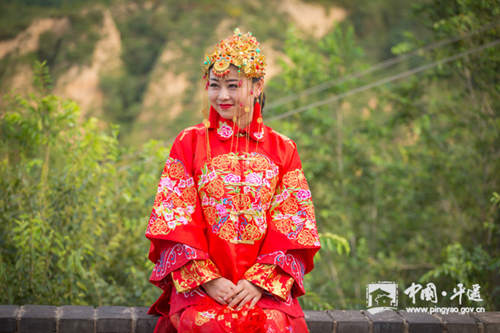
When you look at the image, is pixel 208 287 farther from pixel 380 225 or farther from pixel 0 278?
pixel 380 225

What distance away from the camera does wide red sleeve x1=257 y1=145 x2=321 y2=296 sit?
195 cm

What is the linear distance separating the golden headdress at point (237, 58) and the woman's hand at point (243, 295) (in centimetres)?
79

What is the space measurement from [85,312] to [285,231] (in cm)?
96

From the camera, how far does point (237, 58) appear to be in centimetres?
196

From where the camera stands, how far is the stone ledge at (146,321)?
2139 mm

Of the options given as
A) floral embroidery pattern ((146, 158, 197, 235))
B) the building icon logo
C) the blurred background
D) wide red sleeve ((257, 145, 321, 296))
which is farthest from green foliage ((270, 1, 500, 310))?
floral embroidery pattern ((146, 158, 197, 235))

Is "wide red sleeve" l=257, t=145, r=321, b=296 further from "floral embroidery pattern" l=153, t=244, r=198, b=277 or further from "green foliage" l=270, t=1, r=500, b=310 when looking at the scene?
"green foliage" l=270, t=1, r=500, b=310

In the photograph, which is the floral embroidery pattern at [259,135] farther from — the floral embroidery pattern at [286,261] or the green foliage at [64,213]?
the green foliage at [64,213]

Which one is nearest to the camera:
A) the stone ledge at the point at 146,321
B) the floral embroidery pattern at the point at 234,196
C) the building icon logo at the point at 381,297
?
the floral embroidery pattern at the point at 234,196

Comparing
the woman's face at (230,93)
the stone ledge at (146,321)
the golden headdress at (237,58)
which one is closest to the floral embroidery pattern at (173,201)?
the woman's face at (230,93)

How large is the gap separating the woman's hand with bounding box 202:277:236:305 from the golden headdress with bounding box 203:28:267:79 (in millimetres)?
781

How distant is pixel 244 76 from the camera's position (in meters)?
1.98

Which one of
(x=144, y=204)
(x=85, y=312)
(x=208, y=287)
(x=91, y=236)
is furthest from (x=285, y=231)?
(x=144, y=204)

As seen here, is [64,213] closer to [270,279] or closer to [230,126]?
[230,126]
